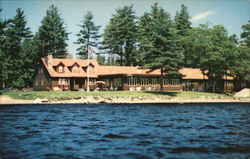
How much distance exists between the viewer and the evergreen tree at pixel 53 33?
75.7 meters

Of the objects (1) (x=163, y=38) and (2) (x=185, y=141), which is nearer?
(2) (x=185, y=141)

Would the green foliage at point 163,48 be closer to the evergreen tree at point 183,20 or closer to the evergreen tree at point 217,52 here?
the evergreen tree at point 217,52

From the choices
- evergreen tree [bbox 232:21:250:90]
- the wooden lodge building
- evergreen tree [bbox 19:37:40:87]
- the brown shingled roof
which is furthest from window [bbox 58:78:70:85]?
evergreen tree [bbox 232:21:250:90]

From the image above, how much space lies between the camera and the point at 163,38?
51125 millimetres

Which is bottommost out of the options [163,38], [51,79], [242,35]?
[51,79]

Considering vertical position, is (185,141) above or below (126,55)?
below

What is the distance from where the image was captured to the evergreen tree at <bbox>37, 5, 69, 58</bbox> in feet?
248

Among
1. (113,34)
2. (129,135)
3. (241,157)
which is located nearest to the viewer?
(241,157)

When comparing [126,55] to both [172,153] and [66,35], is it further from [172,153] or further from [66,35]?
[172,153]

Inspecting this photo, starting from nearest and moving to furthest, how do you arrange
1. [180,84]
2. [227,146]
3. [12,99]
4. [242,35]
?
1. [227,146]
2. [12,99]
3. [180,84]
4. [242,35]

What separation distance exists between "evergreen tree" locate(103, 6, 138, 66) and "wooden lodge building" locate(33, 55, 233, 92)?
16.2 meters

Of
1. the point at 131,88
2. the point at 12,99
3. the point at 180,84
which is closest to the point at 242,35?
the point at 180,84

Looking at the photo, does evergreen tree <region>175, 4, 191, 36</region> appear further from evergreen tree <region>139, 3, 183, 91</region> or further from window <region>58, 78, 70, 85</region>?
window <region>58, 78, 70, 85</region>

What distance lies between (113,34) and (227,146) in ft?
232
